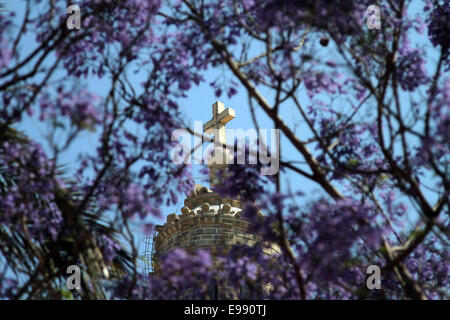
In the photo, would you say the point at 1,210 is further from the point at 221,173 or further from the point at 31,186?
the point at 221,173

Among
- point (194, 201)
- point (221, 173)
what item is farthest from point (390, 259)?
point (194, 201)

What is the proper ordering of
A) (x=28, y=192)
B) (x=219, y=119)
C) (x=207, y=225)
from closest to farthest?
(x=28, y=192) → (x=207, y=225) → (x=219, y=119)

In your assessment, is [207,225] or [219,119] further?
[219,119]

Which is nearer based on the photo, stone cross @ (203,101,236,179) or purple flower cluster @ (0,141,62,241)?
purple flower cluster @ (0,141,62,241)

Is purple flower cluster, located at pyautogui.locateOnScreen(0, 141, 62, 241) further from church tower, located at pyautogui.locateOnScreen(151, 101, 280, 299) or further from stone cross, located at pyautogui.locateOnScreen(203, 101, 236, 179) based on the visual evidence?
stone cross, located at pyautogui.locateOnScreen(203, 101, 236, 179)

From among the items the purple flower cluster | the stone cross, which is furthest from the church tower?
the purple flower cluster

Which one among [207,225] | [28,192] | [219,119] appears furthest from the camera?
[219,119]

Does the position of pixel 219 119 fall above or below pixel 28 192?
above

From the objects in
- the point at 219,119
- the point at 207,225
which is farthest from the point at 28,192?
the point at 219,119

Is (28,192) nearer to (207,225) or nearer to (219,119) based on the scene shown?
(207,225)

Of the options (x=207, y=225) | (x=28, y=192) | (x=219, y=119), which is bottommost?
(x=28, y=192)

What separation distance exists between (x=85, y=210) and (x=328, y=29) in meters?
3.54

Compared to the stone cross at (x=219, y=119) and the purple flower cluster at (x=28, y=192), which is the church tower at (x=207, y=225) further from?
the purple flower cluster at (x=28, y=192)

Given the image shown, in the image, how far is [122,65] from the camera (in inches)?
288
